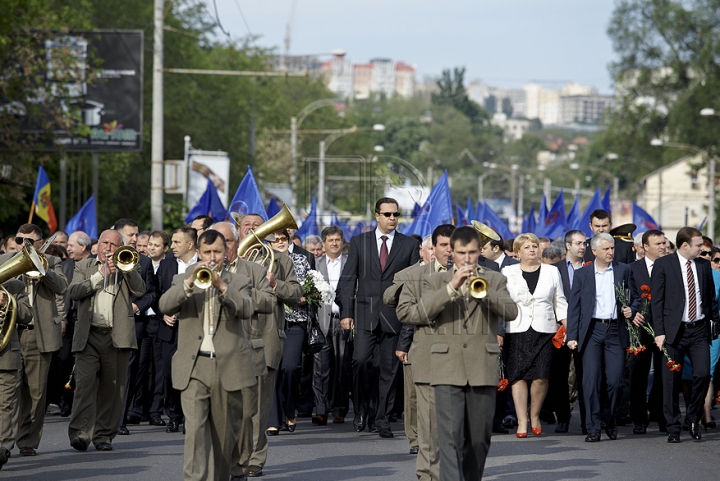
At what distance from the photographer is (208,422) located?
8305 millimetres

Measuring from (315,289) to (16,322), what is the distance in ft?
10.8

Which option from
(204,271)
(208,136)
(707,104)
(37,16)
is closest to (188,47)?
(208,136)

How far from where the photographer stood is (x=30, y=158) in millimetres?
26344

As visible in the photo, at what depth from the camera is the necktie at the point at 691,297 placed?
12273 millimetres

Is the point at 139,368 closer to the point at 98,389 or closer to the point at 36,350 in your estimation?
the point at 98,389

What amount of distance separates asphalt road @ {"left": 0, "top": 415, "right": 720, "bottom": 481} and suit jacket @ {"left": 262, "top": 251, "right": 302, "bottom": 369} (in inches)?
35.8

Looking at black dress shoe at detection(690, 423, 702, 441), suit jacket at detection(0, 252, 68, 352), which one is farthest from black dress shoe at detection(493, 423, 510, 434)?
suit jacket at detection(0, 252, 68, 352)

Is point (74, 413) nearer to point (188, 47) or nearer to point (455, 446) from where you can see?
point (455, 446)

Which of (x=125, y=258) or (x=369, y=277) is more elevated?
(x=125, y=258)

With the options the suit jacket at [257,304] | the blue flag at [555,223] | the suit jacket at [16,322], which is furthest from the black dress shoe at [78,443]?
the blue flag at [555,223]

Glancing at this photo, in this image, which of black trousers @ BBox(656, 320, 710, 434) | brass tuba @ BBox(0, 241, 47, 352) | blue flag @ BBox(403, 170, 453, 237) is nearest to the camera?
brass tuba @ BBox(0, 241, 47, 352)

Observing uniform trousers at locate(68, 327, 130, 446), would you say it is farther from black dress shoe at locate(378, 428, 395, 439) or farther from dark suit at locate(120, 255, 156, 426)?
black dress shoe at locate(378, 428, 395, 439)

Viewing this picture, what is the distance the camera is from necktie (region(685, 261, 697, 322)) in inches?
483

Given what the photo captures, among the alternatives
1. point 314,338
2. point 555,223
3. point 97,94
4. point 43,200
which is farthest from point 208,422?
point 97,94
